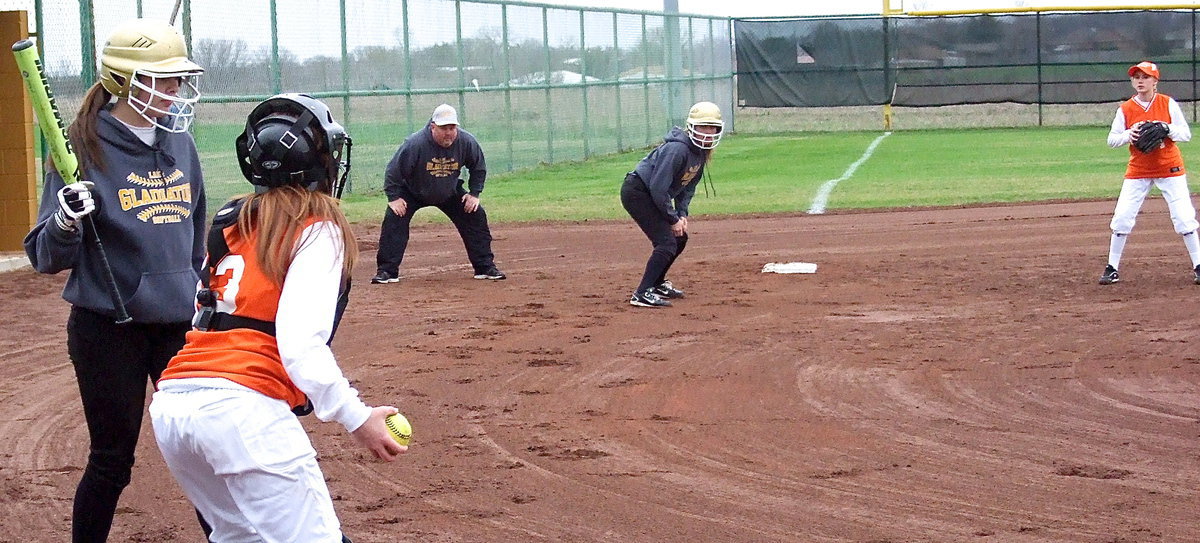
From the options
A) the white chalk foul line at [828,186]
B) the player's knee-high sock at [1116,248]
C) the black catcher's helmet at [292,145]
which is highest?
the black catcher's helmet at [292,145]

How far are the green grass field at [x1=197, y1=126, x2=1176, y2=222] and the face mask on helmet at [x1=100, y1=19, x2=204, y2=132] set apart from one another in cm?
1289

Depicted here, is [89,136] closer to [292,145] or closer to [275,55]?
[292,145]

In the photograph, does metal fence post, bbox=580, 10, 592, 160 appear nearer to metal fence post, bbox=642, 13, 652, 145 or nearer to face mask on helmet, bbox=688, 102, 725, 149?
metal fence post, bbox=642, 13, 652, 145

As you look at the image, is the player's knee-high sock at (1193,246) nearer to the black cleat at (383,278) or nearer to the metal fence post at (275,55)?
the black cleat at (383,278)

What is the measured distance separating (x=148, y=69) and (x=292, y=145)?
1146mm

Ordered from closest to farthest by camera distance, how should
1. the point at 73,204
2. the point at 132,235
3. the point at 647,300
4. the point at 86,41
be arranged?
the point at 73,204
the point at 132,235
the point at 647,300
the point at 86,41

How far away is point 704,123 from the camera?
1047cm

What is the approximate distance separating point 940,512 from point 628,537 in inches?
49.0

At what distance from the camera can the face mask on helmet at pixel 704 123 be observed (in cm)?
1045

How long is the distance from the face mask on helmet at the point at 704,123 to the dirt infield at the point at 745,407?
1.28 meters

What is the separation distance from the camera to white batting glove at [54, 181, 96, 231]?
4223mm

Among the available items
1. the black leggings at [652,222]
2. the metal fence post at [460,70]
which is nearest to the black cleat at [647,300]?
the black leggings at [652,222]

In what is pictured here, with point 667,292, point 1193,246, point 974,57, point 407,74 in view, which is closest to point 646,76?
point 974,57

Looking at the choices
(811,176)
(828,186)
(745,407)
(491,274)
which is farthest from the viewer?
(811,176)
